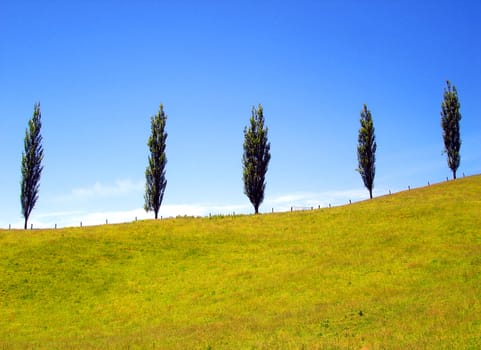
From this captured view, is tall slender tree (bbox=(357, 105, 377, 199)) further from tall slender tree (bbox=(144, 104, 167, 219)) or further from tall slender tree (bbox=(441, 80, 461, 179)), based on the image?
tall slender tree (bbox=(144, 104, 167, 219))

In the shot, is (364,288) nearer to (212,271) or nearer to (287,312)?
(287,312)

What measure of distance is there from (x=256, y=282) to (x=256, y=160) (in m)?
36.8

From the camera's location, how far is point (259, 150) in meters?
68.1

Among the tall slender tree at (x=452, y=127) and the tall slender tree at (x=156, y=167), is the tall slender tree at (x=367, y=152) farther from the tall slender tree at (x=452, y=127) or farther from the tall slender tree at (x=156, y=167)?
the tall slender tree at (x=156, y=167)

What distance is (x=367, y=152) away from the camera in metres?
73.0

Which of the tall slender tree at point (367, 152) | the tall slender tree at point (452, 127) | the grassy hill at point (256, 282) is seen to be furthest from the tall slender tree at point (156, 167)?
the tall slender tree at point (452, 127)

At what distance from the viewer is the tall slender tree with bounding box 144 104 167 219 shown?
63.7 m

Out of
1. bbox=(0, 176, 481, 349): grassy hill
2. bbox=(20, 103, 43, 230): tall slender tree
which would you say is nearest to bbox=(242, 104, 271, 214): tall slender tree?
bbox=(0, 176, 481, 349): grassy hill

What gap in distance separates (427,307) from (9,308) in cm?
2840

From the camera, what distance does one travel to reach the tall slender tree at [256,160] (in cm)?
6538

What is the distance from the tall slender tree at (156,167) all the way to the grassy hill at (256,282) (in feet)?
29.0

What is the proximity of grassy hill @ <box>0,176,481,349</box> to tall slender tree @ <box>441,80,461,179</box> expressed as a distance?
96.8 feet

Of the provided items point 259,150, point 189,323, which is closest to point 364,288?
point 189,323

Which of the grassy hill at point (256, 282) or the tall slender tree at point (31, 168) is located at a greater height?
the tall slender tree at point (31, 168)
